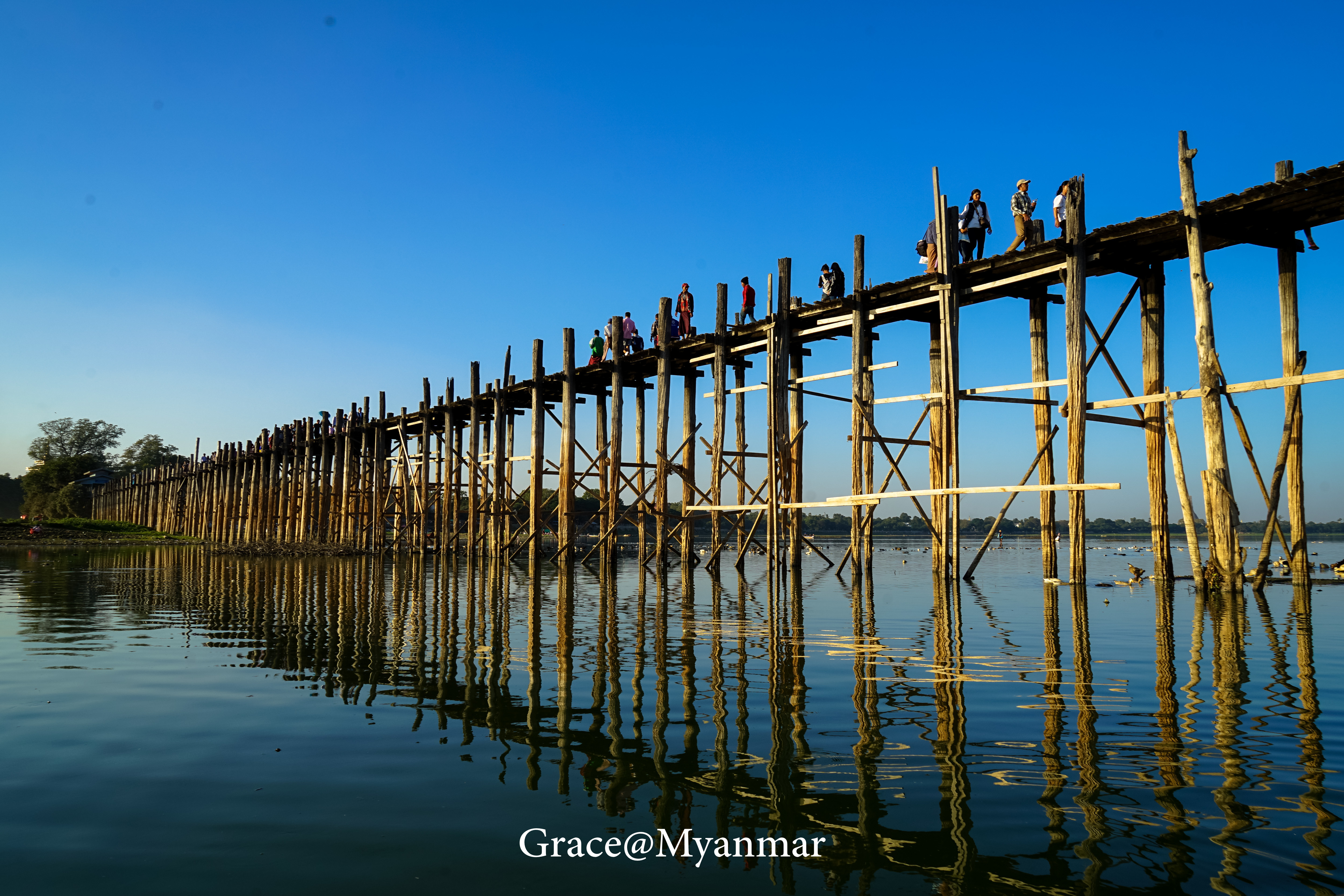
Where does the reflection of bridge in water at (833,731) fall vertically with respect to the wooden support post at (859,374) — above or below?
below

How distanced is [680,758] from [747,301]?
15967mm

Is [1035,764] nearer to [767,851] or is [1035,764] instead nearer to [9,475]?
[767,851]

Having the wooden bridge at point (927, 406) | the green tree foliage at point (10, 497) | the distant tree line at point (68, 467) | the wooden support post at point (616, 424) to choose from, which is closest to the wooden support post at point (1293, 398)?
the wooden bridge at point (927, 406)

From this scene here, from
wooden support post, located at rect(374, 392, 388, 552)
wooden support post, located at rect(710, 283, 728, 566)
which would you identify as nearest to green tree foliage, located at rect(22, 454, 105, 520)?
wooden support post, located at rect(374, 392, 388, 552)

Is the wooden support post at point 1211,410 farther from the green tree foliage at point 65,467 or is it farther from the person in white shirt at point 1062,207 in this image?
the green tree foliage at point 65,467

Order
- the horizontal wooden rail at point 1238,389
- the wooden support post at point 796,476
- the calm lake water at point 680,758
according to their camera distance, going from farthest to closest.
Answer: the wooden support post at point 796,476 → the horizontal wooden rail at point 1238,389 → the calm lake water at point 680,758

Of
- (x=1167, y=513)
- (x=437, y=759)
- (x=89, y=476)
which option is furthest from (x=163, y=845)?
(x=89, y=476)

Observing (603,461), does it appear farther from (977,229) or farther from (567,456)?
(977,229)

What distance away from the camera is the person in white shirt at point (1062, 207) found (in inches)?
519

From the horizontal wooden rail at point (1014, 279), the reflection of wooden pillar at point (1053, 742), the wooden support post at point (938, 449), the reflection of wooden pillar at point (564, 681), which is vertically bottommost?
the reflection of wooden pillar at point (564, 681)

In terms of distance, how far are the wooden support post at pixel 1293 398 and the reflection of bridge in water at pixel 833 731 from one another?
540 millimetres

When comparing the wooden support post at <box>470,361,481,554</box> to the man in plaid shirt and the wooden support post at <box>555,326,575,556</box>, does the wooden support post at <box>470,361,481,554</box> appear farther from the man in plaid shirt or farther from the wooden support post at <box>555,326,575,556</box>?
the man in plaid shirt

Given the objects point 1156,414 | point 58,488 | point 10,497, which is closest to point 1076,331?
point 1156,414

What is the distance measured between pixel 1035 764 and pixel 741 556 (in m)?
14.6
